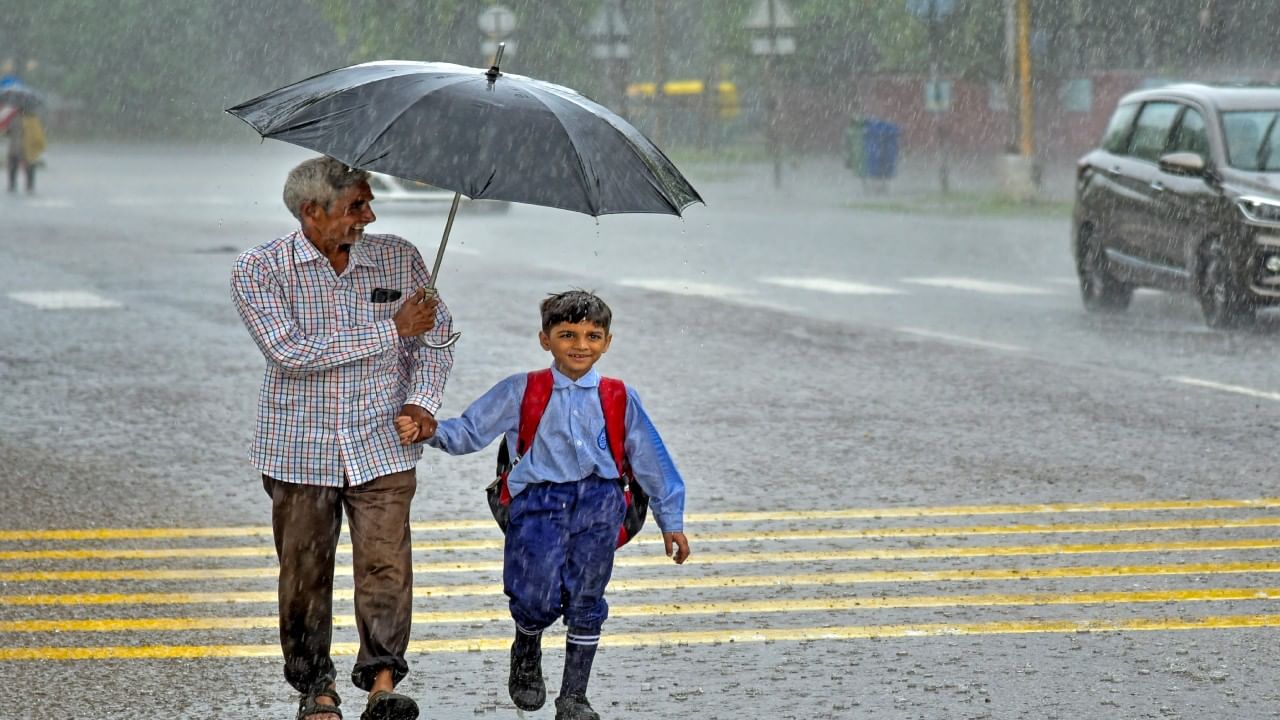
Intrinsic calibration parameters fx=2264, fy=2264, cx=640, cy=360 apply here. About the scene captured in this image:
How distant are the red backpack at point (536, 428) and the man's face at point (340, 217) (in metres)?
0.55

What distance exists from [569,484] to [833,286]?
13.4 meters

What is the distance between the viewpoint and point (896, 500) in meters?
8.95

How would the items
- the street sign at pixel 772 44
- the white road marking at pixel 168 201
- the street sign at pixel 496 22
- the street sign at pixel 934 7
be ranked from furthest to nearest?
the street sign at pixel 496 22 → the street sign at pixel 934 7 → the street sign at pixel 772 44 → the white road marking at pixel 168 201

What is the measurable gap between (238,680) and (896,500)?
3583 mm

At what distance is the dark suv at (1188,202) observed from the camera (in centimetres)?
1500

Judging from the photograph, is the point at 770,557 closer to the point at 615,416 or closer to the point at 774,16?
the point at 615,416

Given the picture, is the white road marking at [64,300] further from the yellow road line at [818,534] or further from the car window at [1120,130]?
the yellow road line at [818,534]

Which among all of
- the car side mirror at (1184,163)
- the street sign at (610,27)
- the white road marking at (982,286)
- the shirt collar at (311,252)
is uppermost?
the street sign at (610,27)

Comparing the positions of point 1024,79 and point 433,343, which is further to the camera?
point 1024,79

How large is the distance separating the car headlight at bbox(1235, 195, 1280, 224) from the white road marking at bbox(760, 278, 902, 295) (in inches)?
147

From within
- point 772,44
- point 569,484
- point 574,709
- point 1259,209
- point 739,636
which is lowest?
point 739,636

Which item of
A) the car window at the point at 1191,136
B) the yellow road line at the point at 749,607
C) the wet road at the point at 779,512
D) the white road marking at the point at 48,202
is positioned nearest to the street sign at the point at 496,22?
the white road marking at the point at 48,202

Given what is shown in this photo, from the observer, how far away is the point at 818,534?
8.27 metres

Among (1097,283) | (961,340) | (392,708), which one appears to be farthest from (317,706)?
(1097,283)
